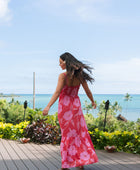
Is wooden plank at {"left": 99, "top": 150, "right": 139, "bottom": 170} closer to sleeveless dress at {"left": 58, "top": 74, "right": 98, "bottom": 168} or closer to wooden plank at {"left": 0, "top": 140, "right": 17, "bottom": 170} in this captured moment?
sleeveless dress at {"left": 58, "top": 74, "right": 98, "bottom": 168}

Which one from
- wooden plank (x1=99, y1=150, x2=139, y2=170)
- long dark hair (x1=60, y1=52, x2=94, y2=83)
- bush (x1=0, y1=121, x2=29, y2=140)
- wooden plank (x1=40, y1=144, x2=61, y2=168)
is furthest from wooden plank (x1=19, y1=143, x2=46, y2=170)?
long dark hair (x1=60, y1=52, x2=94, y2=83)

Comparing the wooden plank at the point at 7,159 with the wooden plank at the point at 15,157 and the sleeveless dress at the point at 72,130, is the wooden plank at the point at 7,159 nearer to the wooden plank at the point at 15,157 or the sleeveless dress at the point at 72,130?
the wooden plank at the point at 15,157

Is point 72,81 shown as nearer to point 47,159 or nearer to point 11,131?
point 47,159

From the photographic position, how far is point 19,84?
9906cm

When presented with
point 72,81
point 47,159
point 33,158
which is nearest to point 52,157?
point 47,159

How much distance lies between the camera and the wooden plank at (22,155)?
3.98 meters

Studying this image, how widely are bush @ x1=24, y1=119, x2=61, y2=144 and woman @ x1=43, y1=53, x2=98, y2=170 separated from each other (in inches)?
89.4

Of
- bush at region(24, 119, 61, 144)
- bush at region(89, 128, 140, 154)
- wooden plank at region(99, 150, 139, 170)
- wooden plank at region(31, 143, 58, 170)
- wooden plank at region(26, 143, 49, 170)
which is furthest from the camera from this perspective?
bush at region(24, 119, 61, 144)

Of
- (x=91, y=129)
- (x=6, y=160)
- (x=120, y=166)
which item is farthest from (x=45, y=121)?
(x=120, y=166)

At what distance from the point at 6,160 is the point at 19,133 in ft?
6.96

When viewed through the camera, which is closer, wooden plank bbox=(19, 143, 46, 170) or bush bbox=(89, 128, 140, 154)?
wooden plank bbox=(19, 143, 46, 170)

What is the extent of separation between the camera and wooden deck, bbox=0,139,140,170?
3977mm

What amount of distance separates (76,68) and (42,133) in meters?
2.93

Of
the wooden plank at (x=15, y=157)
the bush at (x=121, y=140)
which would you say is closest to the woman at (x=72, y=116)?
the wooden plank at (x=15, y=157)
